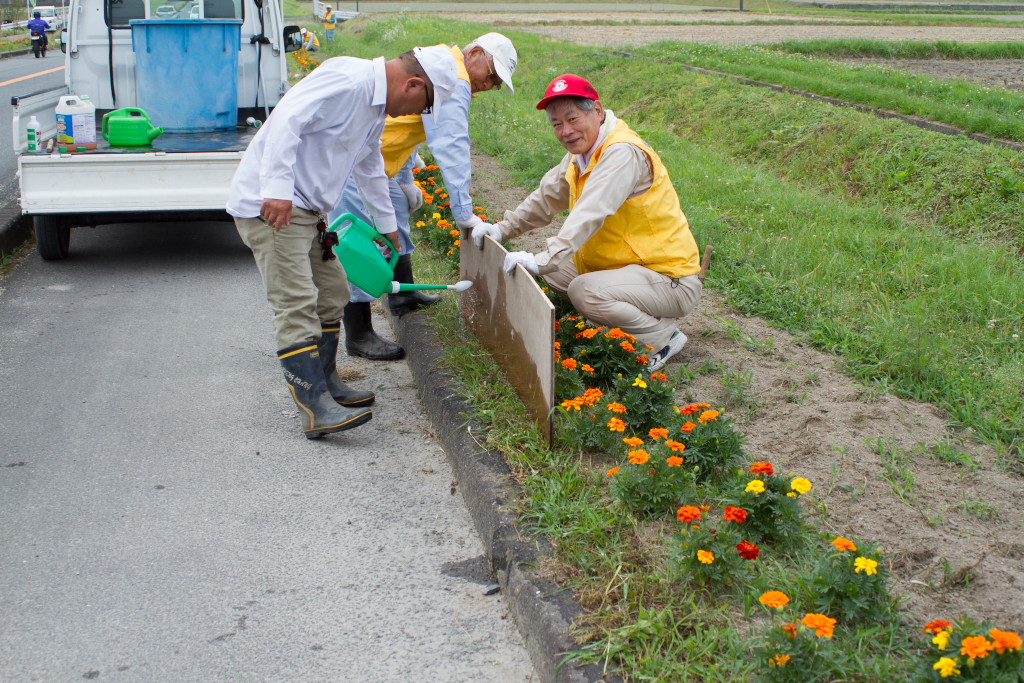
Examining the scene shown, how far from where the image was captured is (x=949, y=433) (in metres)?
3.71

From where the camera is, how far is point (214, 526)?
3404 mm

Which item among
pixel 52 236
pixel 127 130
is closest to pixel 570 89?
pixel 52 236

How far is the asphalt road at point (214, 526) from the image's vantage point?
2727 mm

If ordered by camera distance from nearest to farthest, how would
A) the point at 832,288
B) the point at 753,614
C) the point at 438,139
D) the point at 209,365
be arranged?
the point at 753,614 → the point at 438,139 → the point at 209,365 → the point at 832,288

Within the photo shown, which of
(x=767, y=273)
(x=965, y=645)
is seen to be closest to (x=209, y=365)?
(x=767, y=273)

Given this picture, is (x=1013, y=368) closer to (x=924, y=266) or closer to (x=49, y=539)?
(x=924, y=266)

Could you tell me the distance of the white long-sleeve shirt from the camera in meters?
3.62

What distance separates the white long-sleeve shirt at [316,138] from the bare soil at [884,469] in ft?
5.94

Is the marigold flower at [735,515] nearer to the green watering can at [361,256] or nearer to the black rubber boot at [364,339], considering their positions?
the green watering can at [361,256]

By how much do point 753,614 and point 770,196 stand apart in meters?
5.42

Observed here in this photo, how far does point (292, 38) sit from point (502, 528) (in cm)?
714

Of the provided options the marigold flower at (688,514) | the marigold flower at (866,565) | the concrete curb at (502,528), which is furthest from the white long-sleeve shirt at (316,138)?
the marigold flower at (866,565)

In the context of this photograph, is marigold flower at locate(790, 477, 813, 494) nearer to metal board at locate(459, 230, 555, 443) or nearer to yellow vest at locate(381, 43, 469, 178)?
metal board at locate(459, 230, 555, 443)

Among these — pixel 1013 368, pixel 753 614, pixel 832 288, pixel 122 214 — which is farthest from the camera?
pixel 122 214
